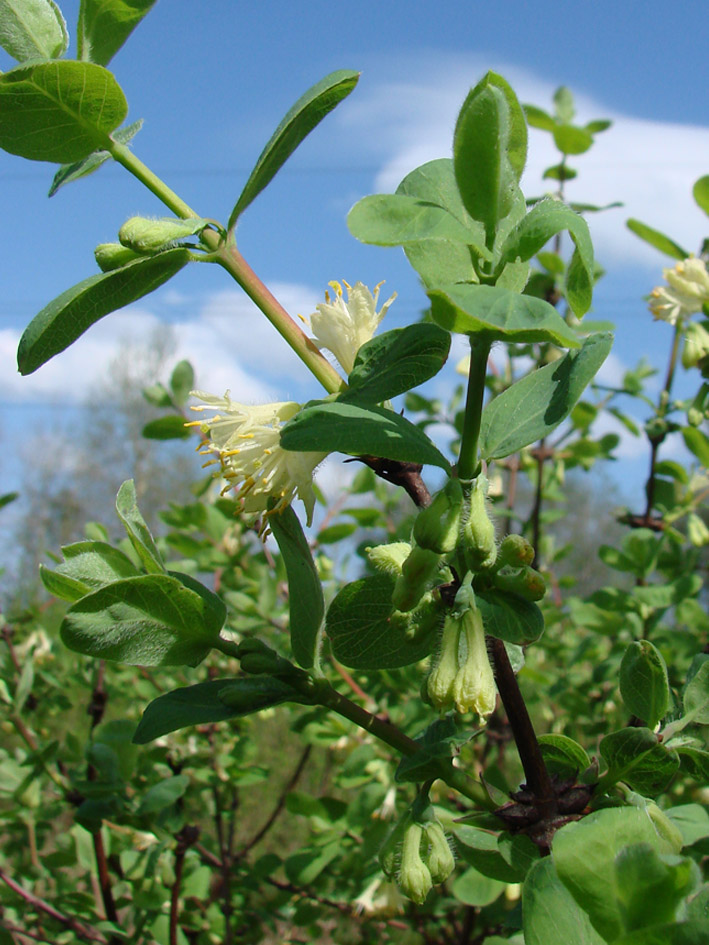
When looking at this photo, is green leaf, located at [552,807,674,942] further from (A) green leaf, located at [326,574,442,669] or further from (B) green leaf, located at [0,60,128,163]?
(B) green leaf, located at [0,60,128,163]

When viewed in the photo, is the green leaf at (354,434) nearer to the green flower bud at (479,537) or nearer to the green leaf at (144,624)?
the green flower bud at (479,537)

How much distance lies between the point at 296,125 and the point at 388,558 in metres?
0.40

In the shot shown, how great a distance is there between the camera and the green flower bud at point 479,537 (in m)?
0.67

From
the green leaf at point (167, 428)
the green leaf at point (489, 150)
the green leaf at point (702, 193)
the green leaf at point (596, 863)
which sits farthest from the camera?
the green leaf at point (167, 428)

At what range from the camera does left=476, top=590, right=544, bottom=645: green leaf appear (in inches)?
29.3

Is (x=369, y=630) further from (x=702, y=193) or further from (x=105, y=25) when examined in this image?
(x=702, y=193)

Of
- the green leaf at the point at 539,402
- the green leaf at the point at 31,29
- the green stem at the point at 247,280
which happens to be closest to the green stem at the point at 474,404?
the green leaf at the point at 539,402

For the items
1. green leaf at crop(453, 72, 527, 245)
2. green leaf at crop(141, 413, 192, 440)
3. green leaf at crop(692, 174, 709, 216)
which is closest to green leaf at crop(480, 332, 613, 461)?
green leaf at crop(453, 72, 527, 245)

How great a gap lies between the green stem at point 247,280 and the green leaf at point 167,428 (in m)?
1.07

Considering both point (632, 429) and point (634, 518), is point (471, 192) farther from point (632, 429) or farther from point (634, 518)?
point (632, 429)

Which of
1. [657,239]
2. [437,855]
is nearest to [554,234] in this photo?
[437,855]

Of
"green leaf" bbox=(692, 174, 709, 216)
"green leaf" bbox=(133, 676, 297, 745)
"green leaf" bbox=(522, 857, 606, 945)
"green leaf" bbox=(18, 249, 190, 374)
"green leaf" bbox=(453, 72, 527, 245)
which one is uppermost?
"green leaf" bbox=(692, 174, 709, 216)

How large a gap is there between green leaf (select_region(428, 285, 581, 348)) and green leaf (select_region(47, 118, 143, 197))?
43 centimetres

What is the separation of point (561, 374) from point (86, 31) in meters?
0.57
